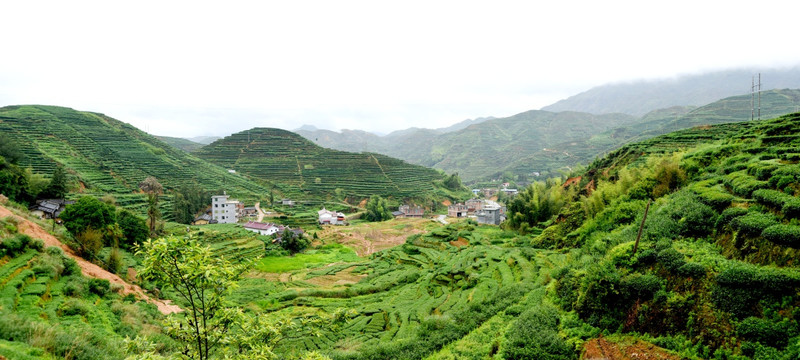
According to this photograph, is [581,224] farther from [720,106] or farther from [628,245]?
[720,106]

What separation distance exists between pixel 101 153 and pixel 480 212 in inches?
2689

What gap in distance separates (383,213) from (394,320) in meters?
44.2

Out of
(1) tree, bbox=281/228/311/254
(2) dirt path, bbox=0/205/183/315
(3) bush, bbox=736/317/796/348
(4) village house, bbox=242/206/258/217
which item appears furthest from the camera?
(4) village house, bbox=242/206/258/217

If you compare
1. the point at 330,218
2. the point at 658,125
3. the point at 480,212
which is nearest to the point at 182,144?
the point at 330,218

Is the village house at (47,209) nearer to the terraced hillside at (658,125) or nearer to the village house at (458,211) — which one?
the village house at (458,211)

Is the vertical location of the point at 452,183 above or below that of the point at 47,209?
below

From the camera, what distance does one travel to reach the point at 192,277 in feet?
16.5

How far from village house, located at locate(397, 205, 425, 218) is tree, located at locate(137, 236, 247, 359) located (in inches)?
2326

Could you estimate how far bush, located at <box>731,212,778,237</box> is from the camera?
331 inches

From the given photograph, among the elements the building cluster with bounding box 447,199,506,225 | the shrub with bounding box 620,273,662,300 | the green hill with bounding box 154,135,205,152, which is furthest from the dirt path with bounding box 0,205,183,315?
the green hill with bounding box 154,135,205,152

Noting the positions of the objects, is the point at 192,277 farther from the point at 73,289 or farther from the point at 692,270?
the point at 73,289

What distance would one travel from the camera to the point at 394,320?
16328 millimetres

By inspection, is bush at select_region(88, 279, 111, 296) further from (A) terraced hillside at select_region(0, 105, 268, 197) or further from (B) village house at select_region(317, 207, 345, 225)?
(A) terraced hillside at select_region(0, 105, 268, 197)

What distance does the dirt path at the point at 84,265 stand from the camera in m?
16.3
